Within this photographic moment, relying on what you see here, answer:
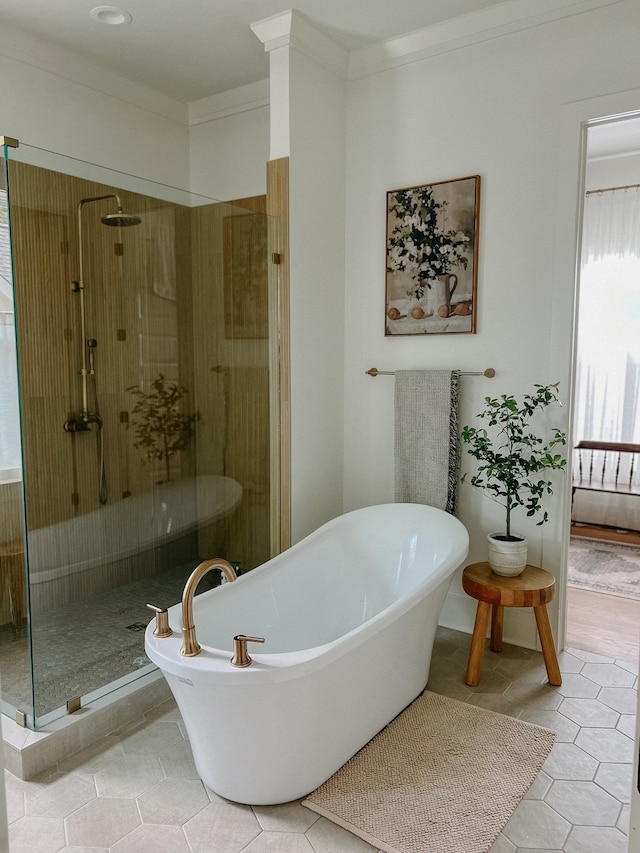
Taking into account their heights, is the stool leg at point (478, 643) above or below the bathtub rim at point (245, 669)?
below

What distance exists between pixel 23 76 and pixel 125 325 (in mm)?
1444

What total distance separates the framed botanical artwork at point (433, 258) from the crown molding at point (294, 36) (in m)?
0.70

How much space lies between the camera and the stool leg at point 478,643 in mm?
2561

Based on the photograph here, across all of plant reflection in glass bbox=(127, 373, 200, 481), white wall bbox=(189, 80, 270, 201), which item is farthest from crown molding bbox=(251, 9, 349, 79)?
plant reflection in glass bbox=(127, 373, 200, 481)

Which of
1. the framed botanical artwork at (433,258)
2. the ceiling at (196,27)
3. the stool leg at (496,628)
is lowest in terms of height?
the stool leg at (496,628)

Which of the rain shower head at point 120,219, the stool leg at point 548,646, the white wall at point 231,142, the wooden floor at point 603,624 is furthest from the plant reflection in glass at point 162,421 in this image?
the wooden floor at point 603,624

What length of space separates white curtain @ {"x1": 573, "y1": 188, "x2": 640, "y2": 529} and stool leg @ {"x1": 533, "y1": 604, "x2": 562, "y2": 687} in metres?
2.26

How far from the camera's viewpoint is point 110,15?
2.72 metres

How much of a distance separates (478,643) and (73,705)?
1.55 meters

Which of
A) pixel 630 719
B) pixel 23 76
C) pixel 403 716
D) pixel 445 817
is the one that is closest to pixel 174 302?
pixel 23 76

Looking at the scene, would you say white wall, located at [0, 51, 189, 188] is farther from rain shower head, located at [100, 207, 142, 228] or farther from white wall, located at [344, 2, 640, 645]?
white wall, located at [344, 2, 640, 645]

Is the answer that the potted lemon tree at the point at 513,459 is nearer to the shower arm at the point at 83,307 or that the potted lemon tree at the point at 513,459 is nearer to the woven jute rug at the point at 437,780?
the woven jute rug at the point at 437,780

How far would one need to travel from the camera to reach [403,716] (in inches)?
93.3

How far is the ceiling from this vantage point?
2.64 metres
